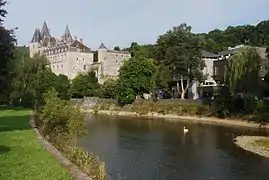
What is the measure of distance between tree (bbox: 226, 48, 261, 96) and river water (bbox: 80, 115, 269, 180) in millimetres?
11347

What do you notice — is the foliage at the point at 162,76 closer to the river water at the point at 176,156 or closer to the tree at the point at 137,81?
the tree at the point at 137,81

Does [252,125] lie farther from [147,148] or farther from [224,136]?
[147,148]

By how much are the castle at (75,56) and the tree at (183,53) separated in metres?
40.2

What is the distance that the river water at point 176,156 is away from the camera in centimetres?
2481

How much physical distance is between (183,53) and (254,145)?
42973 millimetres

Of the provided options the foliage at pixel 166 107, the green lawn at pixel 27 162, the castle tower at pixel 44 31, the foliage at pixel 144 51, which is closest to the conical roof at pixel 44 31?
the castle tower at pixel 44 31

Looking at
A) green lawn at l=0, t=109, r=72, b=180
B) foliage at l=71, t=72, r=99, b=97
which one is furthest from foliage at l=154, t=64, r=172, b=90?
green lawn at l=0, t=109, r=72, b=180

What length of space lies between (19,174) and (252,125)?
149ft

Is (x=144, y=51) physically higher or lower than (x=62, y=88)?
higher

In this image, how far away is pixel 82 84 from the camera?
112 meters

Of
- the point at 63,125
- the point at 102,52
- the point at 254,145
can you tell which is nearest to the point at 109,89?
the point at 102,52

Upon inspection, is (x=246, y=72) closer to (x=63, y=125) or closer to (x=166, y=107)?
(x=166, y=107)

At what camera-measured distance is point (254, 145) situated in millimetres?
36688

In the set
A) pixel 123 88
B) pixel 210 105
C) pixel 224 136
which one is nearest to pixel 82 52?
pixel 123 88
